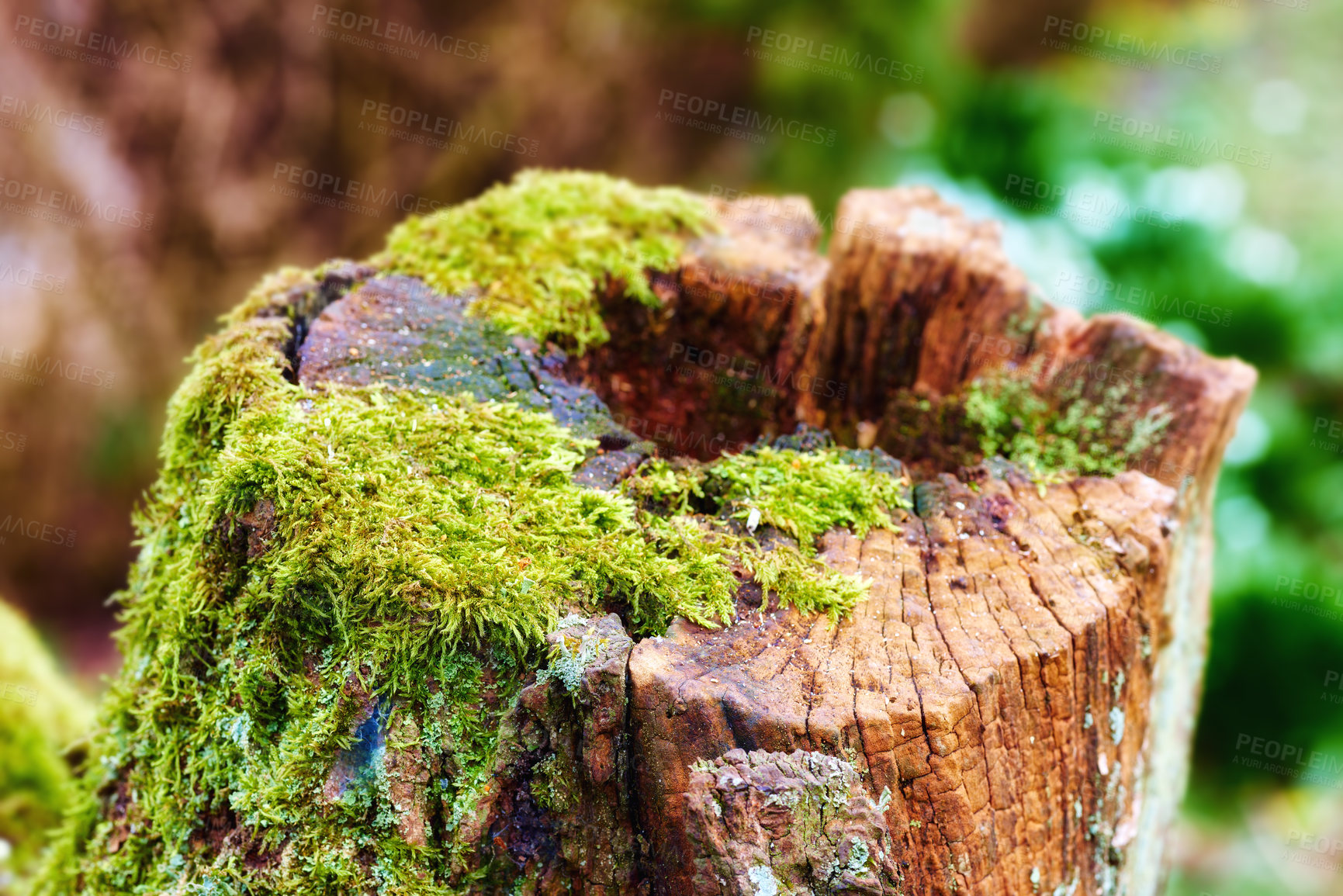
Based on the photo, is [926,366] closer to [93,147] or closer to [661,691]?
[661,691]

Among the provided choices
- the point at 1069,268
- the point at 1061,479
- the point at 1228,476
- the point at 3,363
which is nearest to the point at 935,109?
the point at 1069,268

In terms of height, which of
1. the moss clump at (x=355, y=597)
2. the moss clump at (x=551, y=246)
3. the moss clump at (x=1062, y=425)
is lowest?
the moss clump at (x=355, y=597)

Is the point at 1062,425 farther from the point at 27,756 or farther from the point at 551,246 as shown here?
the point at 27,756

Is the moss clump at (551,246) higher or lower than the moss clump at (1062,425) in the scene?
higher

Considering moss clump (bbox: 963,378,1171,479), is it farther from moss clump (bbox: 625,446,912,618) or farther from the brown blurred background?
the brown blurred background

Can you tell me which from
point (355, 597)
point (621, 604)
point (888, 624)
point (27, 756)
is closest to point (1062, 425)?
point (888, 624)

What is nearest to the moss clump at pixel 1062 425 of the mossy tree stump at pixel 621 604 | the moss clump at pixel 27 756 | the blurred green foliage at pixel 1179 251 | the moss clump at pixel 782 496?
the mossy tree stump at pixel 621 604

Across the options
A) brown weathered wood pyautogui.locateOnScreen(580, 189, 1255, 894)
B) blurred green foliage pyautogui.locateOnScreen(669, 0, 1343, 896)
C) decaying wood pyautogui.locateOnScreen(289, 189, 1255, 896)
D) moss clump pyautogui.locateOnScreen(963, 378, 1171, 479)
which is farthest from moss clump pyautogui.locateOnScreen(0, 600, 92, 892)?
blurred green foliage pyautogui.locateOnScreen(669, 0, 1343, 896)

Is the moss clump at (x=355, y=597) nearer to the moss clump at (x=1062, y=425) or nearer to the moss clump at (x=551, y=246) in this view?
the moss clump at (x=551, y=246)
